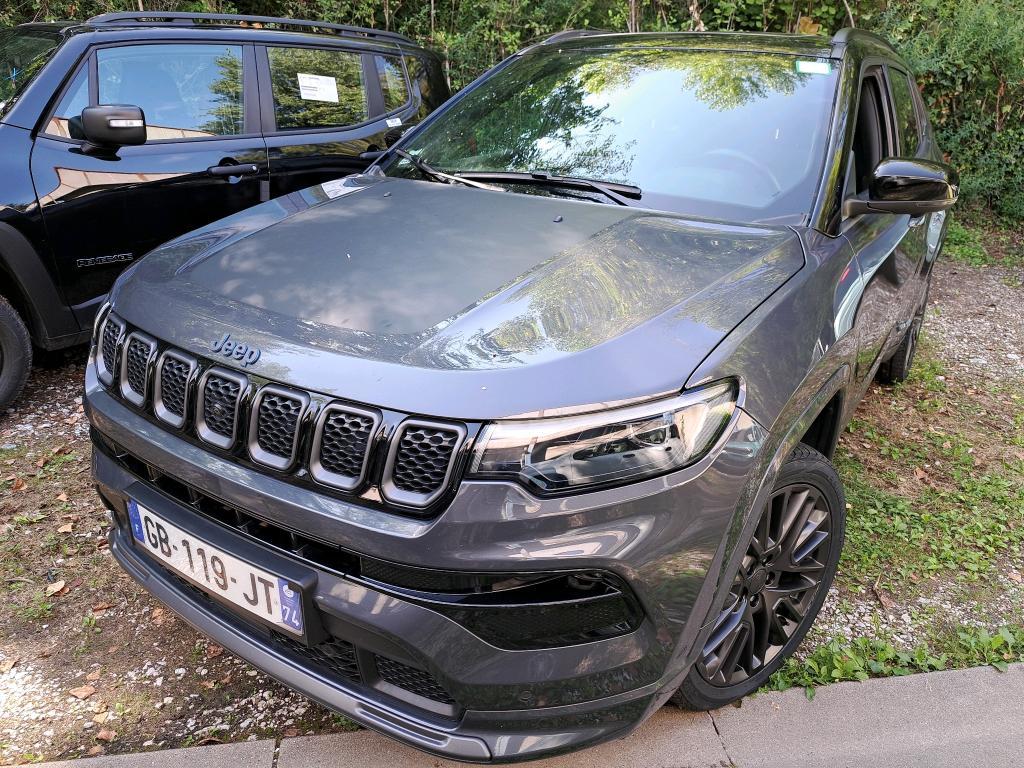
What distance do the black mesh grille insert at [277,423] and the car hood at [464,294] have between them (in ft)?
0.17

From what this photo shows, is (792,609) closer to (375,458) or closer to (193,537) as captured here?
(375,458)

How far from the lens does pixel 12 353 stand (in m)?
3.64

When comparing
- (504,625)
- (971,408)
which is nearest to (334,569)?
(504,625)

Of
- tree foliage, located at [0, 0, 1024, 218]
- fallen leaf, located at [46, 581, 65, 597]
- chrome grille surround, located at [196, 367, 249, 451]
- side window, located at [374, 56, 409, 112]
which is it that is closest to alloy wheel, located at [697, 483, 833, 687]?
chrome grille surround, located at [196, 367, 249, 451]

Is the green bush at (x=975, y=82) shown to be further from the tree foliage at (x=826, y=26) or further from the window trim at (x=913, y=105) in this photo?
the window trim at (x=913, y=105)

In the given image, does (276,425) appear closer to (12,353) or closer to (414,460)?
(414,460)

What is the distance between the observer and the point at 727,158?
8.35 feet

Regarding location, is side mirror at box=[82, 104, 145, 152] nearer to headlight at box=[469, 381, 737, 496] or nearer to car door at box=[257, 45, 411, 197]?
car door at box=[257, 45, 411, 197]

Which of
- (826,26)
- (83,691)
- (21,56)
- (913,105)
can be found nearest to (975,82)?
(826,26)

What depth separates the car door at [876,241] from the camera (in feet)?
8.48

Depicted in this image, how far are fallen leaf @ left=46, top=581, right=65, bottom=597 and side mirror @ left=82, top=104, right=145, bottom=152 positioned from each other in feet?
6.35

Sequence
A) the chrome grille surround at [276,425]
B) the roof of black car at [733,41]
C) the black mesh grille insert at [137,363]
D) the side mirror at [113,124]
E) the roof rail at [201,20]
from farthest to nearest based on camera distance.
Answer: the roof rail at [201,20], the side mirror at [113,124], the roof of black car at [733,41], the black mesh grille insert at [137,363], the chrome grille surround at [276,425]

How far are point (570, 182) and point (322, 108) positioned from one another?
8.19 ft

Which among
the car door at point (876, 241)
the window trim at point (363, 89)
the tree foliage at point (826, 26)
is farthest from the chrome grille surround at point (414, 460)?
the tree foliage at point (826, 26)
